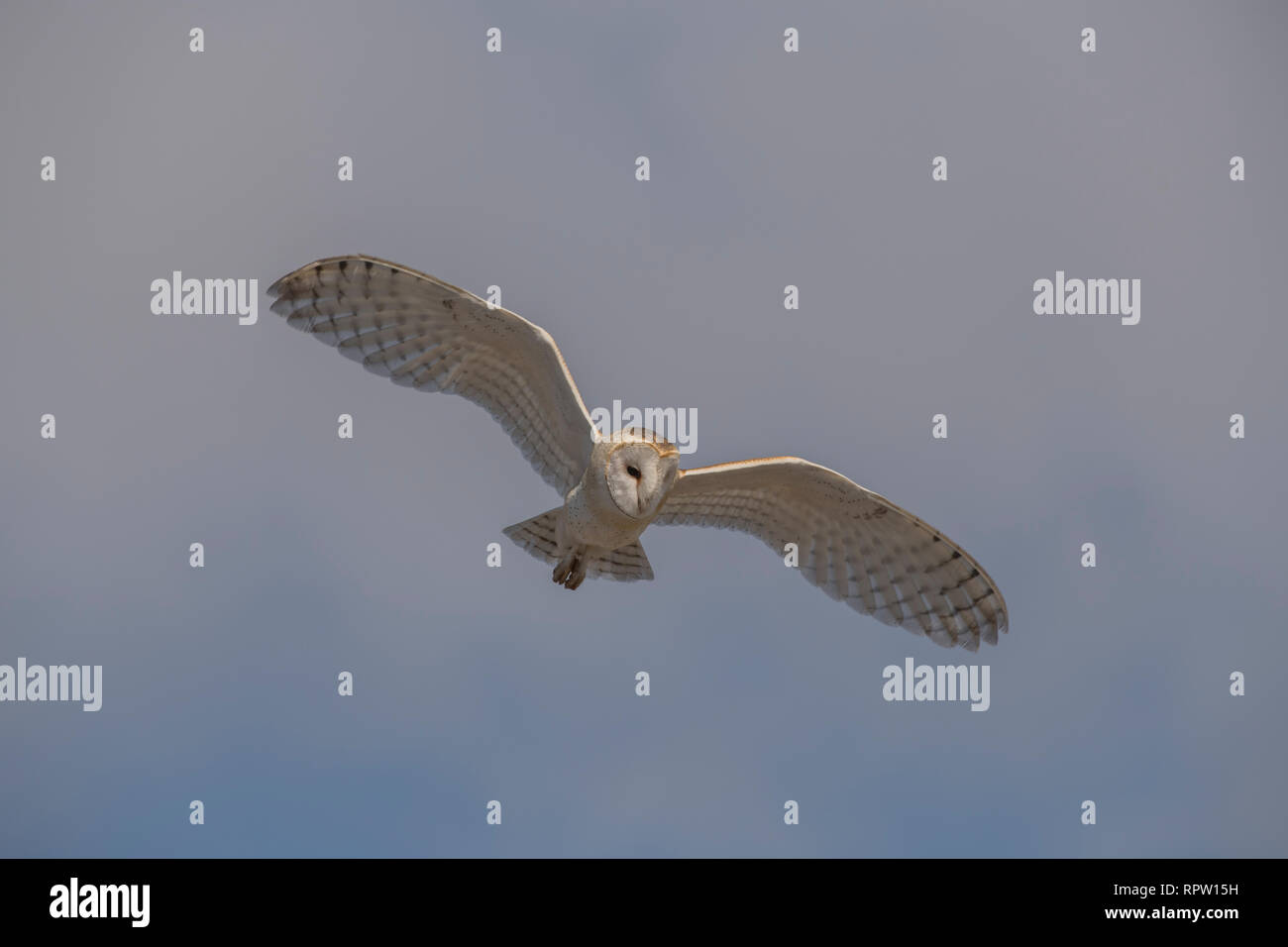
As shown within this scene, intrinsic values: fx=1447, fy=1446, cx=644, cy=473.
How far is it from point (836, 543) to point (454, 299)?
448 centimetres

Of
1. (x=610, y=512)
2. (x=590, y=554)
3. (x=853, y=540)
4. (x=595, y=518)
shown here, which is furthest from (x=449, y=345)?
(x=853, y=540)

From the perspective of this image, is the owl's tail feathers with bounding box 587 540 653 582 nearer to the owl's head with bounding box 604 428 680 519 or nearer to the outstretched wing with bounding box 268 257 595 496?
the outstretched wing with bounding box 268 257 595 496

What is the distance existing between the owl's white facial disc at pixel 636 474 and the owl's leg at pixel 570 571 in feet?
4.58

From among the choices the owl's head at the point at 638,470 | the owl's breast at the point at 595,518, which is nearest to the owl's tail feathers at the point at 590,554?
the owl's breast at the point at 595,518

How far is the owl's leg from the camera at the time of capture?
46.3 ft

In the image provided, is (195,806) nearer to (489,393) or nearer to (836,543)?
(489,393)

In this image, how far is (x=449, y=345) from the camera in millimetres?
13812

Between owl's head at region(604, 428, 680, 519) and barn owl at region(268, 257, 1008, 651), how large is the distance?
0.01 m

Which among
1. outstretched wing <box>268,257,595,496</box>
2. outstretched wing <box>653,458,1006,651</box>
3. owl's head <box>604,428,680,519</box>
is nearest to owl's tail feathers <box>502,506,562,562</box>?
outstretched wing <box>268,257,595,496</box>

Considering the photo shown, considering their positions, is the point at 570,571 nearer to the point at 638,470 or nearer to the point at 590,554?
the point at 590,554

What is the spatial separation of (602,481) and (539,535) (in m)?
1.66
